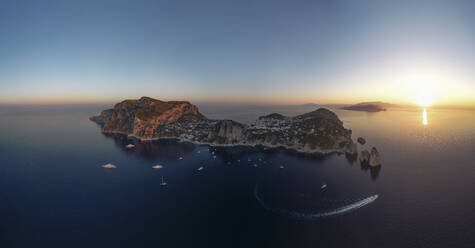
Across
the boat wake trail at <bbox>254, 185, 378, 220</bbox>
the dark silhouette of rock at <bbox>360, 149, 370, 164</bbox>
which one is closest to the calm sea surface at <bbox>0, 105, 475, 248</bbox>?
the boat wake trail at <bbox>254, 185, 378, 220</bbox>

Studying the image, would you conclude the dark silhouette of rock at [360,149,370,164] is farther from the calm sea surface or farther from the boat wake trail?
the boat wake trail

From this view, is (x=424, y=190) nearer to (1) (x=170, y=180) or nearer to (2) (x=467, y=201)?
(2) (x=467, y=201)

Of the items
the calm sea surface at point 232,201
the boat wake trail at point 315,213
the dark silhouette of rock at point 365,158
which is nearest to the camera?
the calm sea surface at point 232,201

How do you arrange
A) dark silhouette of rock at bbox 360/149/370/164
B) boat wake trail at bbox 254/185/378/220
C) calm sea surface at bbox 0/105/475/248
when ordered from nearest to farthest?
calm sea surface at bbox 0/105/475/248 → boat wake trail at bbox 254/185/378/220 → dark silhouette of rock at bbox 360/149/370/164

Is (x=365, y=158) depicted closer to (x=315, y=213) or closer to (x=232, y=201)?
(x=315, y=213)

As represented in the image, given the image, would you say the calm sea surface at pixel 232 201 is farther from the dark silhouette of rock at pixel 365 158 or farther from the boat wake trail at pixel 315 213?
the dark silhouette of rock at pixel 365 158

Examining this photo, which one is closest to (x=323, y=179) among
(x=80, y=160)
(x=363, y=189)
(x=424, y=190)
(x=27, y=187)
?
(x=363, y=189)

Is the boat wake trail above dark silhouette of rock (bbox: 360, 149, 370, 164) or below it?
below

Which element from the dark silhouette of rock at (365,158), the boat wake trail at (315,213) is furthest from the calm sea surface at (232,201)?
the dark silhouette of rock at (365,158)

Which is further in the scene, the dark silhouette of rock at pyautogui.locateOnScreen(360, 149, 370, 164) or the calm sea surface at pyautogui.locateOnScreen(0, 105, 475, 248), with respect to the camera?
the dark silhouette of rock at pyautogui.locateOnScreen(360, 149, 370, 164)
